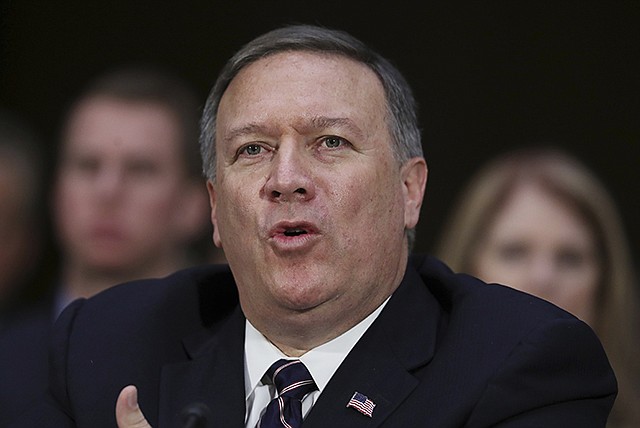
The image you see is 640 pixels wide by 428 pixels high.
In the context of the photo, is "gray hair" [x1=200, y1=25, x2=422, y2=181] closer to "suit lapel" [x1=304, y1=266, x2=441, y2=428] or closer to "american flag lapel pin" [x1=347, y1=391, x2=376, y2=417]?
"suit lapel" [x1=304, y1=266, x2=441, y2=428]

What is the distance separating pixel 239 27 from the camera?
18.9ft

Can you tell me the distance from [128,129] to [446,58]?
5.06ft

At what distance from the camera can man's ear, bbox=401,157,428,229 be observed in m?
3.30

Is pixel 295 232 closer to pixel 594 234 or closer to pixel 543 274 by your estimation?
pixel 543 274

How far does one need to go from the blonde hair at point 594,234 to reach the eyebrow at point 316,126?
173cm

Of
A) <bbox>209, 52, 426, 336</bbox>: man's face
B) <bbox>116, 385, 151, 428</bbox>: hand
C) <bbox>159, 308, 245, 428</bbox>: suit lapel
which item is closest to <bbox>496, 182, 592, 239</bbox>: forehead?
<bbox>209, 52, 426, 336</bbox>: man's face

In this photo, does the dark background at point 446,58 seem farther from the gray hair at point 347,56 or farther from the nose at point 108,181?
the gray hair at point 347,56

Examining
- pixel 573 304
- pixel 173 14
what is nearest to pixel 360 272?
pixel 573 304

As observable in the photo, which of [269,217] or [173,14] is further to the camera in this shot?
[173,14]

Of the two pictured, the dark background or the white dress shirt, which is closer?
the white dress shirt

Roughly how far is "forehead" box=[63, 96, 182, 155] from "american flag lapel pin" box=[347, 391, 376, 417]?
2.37 m

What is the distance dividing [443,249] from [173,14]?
1.82 m

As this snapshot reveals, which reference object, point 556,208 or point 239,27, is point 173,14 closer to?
point 239,27

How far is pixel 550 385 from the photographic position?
278cm
